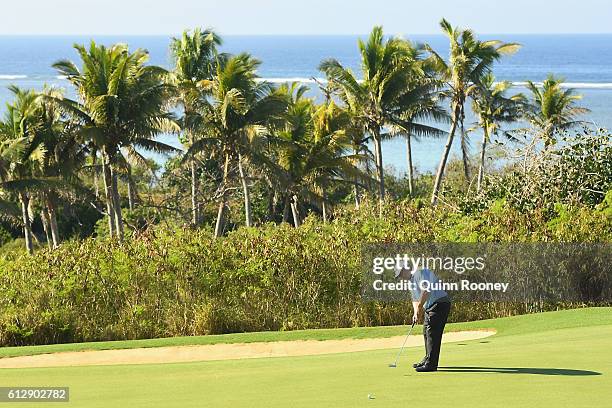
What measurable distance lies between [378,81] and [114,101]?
1252cm

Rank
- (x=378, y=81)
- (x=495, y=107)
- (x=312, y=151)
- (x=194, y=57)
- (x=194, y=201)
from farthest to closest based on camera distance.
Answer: (x=495, y=107), (x=194, y=201), (x=194, y=57), (x=378, y=81), (x=312, y=151)

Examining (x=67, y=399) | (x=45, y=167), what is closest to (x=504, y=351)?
(x=67, y=399)

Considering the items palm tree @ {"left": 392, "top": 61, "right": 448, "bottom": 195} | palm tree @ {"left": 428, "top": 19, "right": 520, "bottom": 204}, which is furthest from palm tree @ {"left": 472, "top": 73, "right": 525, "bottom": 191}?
palm tree @ {"left": 428, "top": 19, "right": 520, "bottom": 204}

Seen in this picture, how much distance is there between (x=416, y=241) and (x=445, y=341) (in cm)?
470

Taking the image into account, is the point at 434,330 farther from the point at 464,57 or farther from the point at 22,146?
the point at 464,57

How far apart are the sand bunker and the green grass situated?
2319 mm

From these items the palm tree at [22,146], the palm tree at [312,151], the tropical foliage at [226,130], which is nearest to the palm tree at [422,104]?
the tropical foliage at [226,130]

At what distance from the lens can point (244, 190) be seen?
42.0m

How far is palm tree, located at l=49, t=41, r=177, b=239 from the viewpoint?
3584 centimetres

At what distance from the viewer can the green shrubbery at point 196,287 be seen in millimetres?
19766

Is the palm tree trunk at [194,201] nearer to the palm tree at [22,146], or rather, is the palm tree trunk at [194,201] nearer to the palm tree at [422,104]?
the palm tree at [22,146]

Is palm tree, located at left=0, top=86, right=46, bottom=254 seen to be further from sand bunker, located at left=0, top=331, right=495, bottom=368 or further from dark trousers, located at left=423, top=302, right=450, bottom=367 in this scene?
dark trousers, located at left=423, top=302, right=450, bottom=367

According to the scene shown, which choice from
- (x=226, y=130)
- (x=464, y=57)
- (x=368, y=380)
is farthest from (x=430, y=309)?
(x=464, y=57)

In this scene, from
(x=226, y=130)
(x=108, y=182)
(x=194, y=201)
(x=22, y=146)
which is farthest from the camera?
(x=194, y=201)
